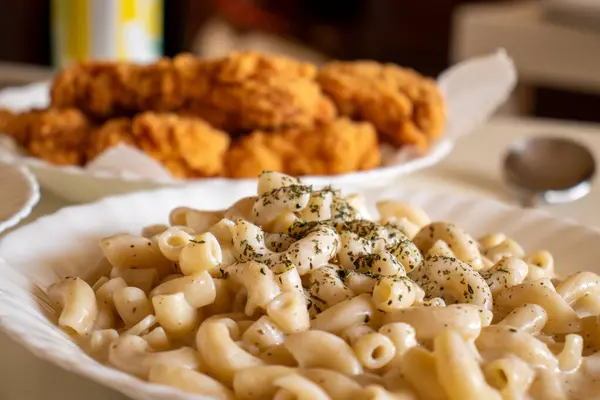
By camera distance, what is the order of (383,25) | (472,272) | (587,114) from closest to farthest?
(472,272), (587,114), (383,25)

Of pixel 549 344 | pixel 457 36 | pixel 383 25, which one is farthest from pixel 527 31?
pixel 549 344

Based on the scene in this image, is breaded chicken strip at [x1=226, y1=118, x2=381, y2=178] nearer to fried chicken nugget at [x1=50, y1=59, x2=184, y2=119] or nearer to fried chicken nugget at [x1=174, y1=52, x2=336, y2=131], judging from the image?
fried chicken nugget at [x1=174, y1=52, x2=336, y2=131]

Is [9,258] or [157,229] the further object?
[157,229]

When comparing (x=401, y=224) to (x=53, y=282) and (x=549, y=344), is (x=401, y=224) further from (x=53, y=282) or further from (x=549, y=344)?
(x=53, y=282)

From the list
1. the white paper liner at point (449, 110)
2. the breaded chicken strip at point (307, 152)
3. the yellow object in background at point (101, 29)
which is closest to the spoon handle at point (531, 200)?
the white paper liner at point (449, 110)

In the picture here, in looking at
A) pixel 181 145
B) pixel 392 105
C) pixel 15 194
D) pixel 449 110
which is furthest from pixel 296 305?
pixel 449 110

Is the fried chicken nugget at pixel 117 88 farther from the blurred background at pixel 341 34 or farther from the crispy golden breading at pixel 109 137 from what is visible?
the blurred background at pixel 341 34

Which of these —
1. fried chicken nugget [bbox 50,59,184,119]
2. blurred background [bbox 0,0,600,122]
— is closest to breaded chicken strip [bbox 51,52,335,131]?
fried chicken nugget [bbox 50,59,184,119]
